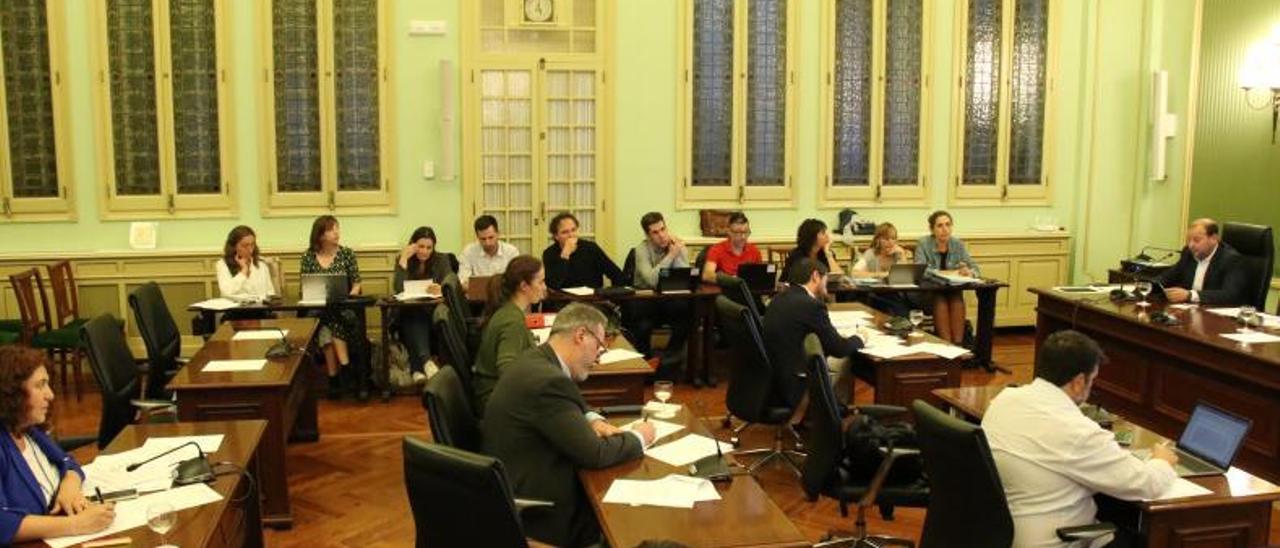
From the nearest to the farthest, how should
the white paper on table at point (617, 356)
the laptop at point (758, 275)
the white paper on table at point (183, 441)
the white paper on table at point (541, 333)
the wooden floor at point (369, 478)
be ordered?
the white paper on table at point (183, 441), the wooden floor at point (369, 478), the white paper on table at point (617, 356), the white paper on table at point (541, 333), the laptop at point (758, 275)

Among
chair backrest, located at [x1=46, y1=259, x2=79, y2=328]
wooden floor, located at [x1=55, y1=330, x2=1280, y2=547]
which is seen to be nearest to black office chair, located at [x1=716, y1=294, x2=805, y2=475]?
wooden floor, located at [x1=55, y1=330, x2=1280, y2=547]

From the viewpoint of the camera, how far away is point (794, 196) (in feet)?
31.9

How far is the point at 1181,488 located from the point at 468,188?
262 inches

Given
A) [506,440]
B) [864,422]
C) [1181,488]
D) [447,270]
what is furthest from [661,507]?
[447,270]

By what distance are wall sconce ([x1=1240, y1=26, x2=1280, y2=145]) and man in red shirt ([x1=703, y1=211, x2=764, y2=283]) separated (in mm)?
4281

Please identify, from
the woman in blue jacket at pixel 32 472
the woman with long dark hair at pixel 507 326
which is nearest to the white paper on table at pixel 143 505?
the woman in blue jacket at pixel 32 472

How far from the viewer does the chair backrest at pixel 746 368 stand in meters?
5.46

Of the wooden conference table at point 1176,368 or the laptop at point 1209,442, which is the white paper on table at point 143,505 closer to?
the laptop at point 1209,442

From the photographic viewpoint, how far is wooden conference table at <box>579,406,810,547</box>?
3033 millimetres

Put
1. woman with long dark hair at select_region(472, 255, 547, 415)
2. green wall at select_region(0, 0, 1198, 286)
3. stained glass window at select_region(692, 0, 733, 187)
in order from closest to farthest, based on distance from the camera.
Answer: woman with long dark hair at select_region(472, 255, 547, 415) → green wall at select_region(0, 0, 1198, 286) → stained glass window at select_region(692, 0, 733, 187)

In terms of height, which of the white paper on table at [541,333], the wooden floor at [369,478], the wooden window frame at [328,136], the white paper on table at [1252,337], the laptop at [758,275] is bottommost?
the wooden floor at [369,478]

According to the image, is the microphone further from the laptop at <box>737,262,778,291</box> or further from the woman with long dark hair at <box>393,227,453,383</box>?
the laptop at <box>737,262,778,291</box>

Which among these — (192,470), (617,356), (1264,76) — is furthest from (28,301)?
(1264,76)

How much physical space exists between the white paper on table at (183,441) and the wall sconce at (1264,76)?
8.22m
